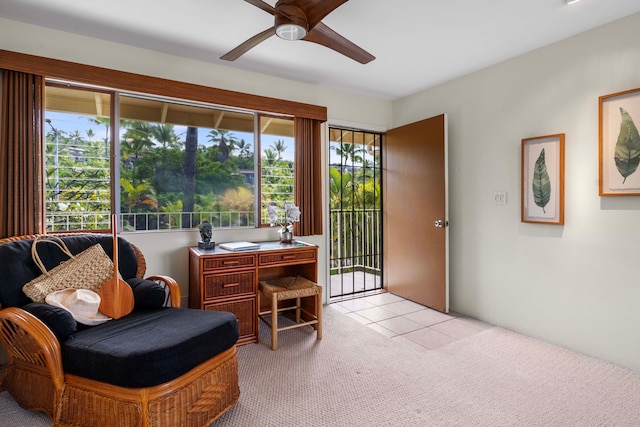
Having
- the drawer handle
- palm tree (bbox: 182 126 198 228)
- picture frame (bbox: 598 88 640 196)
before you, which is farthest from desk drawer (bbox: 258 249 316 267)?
picture frame (bbox: 598 88 640 196)

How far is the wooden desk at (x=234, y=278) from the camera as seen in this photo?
2.53m

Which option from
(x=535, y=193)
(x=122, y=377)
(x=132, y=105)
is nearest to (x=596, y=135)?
(x=535, y=193)

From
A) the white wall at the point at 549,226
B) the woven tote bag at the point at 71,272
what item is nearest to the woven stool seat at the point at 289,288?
the woven tote bag at the point at 71,272

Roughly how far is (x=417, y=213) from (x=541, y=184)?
1222mm

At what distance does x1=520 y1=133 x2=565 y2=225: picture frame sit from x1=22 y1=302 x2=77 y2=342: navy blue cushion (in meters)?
3.30

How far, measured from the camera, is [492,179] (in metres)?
3.10

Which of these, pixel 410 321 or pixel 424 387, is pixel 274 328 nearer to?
pixel 424 387

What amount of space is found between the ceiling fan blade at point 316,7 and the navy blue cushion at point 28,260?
1.93m

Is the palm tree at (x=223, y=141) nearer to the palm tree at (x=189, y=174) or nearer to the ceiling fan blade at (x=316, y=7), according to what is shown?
the palm tree at (x=189, y=174)

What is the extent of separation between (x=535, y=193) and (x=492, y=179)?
415 millimetres

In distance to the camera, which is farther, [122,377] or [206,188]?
[206,188]

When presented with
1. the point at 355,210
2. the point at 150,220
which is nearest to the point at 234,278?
the point at 150,220

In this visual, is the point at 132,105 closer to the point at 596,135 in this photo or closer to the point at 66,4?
the point at 66,4

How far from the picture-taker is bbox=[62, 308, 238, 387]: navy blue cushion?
56.8 inches
